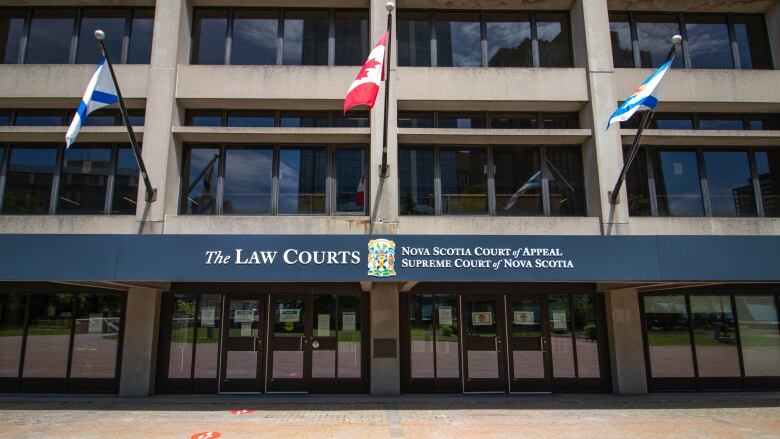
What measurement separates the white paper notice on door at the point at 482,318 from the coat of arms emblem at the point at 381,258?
3.60 metres

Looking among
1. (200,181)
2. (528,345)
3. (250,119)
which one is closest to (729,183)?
(528,345)

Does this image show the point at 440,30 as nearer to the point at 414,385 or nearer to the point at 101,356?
the point at 414,385

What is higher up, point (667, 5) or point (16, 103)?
point (667, 5)

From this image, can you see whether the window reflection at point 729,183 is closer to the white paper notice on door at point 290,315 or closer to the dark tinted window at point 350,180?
the dark tinted window at point 350,180

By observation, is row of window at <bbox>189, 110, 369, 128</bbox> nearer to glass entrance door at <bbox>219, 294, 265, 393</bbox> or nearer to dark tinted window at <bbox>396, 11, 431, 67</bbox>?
dark tinted window at <bbox>396, 11, 431, 67</bbox>

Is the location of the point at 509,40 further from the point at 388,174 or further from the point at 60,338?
the point at 60,338

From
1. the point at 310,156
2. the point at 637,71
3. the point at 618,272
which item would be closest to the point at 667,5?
the point at 637,71

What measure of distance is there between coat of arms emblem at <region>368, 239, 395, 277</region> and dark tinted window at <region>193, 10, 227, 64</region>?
295 inches

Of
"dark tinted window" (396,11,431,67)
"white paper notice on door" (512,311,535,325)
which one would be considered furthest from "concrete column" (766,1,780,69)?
"white paper notice on door" (512,311,535,325)

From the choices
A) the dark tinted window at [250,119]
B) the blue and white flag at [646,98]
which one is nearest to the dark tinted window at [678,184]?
the blue and white flag at [646,98]

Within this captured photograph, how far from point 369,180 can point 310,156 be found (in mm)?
1816

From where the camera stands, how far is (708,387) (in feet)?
44.7

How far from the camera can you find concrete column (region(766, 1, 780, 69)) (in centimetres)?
1473

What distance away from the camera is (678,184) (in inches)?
559
